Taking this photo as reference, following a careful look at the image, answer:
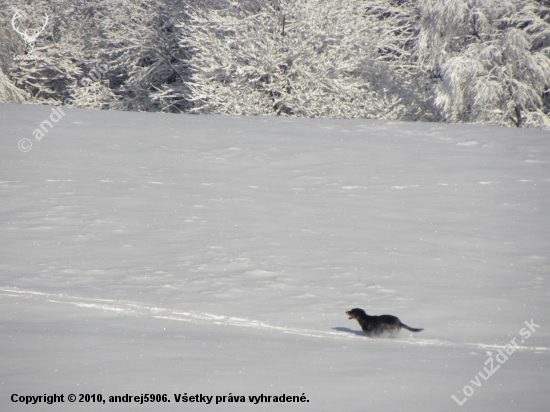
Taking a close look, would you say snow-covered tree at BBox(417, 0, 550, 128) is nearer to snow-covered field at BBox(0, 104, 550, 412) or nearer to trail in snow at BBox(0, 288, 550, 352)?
snow-covered field at BBox(0, 104, 550, 412)

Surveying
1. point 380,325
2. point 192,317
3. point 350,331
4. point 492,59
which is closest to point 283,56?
point 492,59

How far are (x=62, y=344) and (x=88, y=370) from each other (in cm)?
46

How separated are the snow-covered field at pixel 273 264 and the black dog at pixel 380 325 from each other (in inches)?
3.6

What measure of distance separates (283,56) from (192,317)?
1566 cm

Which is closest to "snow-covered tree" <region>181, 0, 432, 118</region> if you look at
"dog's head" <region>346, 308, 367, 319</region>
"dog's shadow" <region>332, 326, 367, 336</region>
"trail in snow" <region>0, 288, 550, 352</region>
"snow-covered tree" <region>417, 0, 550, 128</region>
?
"snow-covered tree" <region>417, 0, 550, 128</region>

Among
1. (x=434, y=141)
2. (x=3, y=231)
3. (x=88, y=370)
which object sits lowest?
(x=88, y=370)

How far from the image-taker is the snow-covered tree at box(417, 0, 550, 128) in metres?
18.3

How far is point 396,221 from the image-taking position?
6.62 m

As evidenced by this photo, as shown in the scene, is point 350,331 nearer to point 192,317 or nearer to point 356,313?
point 356,313

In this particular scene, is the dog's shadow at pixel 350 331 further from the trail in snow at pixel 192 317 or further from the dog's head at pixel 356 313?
the dog's head at pixel 356 313

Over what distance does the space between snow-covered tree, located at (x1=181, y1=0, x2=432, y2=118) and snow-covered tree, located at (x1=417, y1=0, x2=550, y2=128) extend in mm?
1991

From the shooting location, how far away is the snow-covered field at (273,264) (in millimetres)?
3297

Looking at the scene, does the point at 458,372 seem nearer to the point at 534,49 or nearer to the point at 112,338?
the point at 112,338

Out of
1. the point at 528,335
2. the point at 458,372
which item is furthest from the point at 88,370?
the point at 528,335
